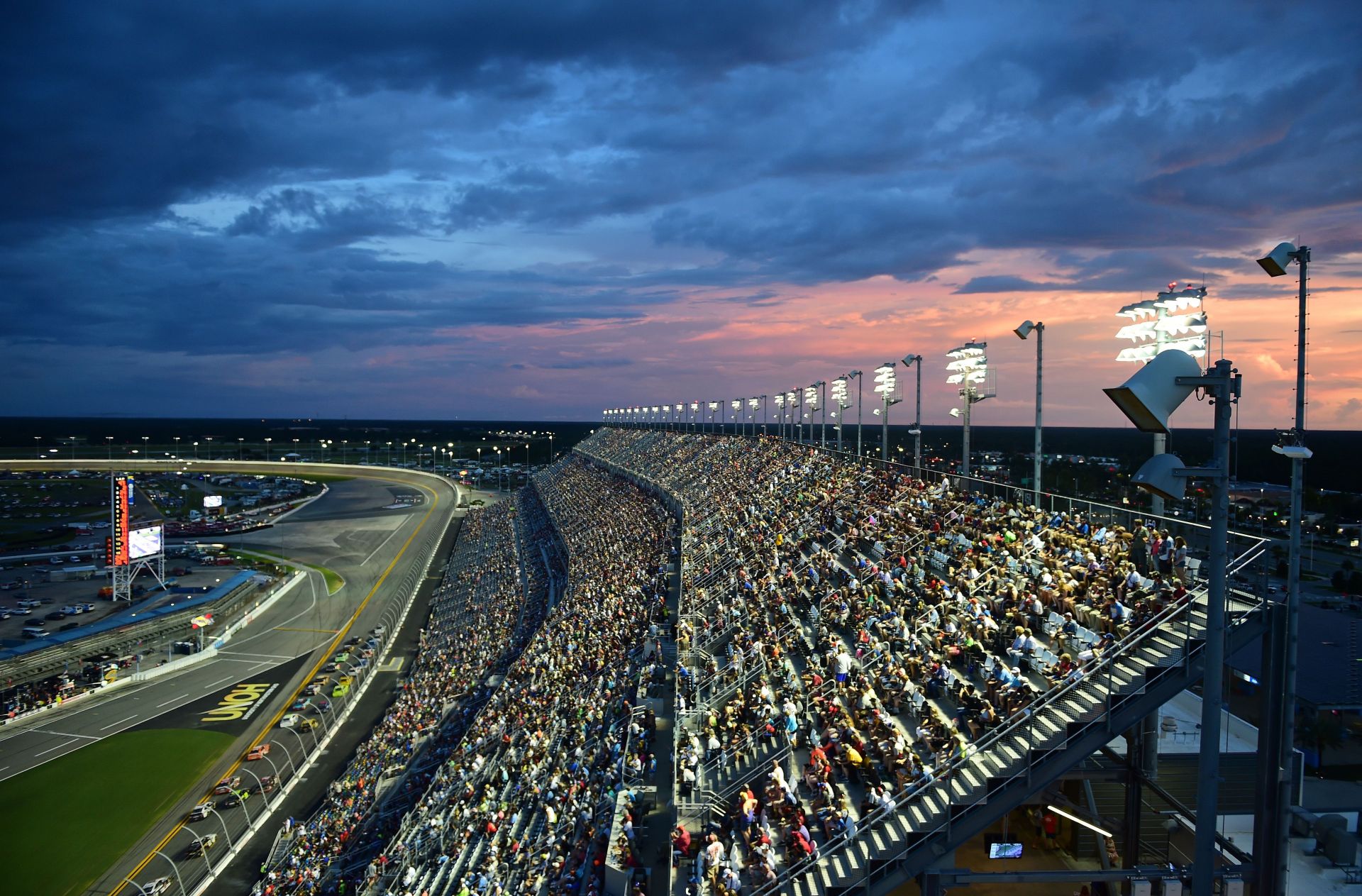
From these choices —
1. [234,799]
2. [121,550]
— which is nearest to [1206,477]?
[234,799]

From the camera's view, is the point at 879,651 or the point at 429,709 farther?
the point at 429,709

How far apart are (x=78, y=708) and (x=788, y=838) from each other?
151ft

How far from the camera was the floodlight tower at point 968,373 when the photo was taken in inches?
970

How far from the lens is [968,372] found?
82.1 ft

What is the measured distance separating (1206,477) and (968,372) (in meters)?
18.4

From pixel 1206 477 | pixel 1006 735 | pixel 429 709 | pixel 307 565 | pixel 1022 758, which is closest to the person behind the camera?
pixel 1206 477

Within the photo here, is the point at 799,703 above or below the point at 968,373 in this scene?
below

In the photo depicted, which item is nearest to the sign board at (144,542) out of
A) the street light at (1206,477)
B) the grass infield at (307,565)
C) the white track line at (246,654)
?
the grass infield at (307,565)

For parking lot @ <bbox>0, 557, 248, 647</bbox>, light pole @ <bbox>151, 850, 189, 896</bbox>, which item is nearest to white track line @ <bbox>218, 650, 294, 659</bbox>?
parking lot @ <bbox>0, 557, 248, 647</bbox>

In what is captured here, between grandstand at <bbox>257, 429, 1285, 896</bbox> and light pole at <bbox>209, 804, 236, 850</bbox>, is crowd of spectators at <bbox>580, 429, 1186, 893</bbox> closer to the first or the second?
grandstand at <bbox>257, 429, 1285, 896</bbox>

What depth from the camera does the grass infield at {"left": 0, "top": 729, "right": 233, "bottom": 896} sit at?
27.5m

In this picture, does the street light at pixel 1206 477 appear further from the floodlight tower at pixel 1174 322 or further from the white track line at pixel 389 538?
the white track line at pixel 389 538

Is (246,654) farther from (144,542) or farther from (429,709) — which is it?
(429,709)

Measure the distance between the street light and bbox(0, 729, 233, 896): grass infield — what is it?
31490 millimetres
